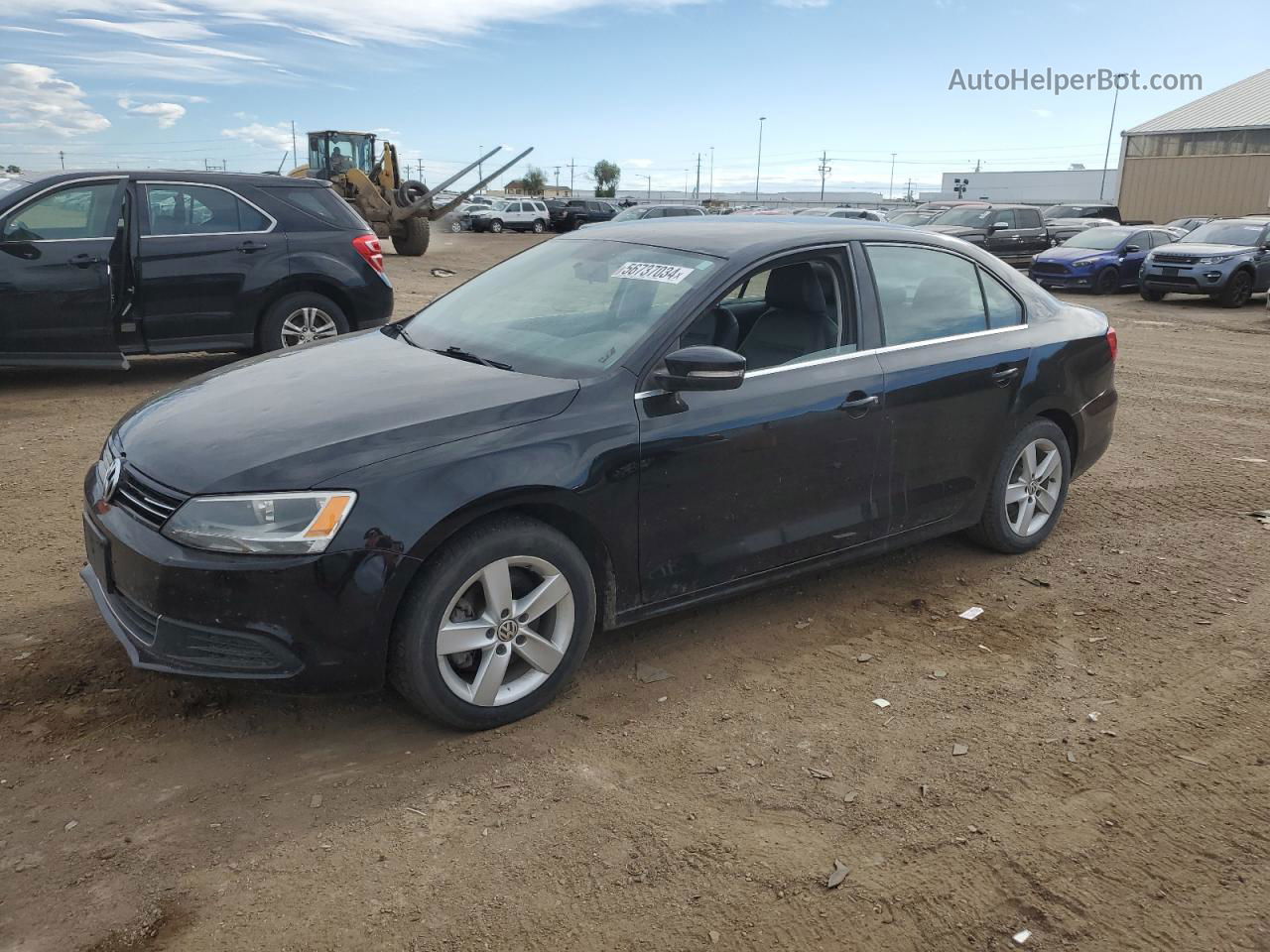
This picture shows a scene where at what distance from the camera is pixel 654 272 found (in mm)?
4176

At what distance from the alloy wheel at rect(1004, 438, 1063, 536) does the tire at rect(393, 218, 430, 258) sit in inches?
893

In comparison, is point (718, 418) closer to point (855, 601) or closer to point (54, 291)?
point (855, 601)

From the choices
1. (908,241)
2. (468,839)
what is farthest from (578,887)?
(908,241)

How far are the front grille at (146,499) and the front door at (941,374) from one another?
2751mm

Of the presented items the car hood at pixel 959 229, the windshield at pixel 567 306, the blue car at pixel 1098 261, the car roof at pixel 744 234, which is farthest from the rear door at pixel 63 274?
the car hood at pixel 959 229

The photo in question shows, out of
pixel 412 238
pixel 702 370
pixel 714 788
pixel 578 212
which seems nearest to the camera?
pixel 714 788

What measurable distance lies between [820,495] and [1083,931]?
193 cm

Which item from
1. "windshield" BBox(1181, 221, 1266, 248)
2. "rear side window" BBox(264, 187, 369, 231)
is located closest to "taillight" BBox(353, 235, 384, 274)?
"rear side window" BBox(264, 187, 369, 231)

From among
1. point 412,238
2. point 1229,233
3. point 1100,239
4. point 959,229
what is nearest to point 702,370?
point 1229,233

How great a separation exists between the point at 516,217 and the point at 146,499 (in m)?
46.5

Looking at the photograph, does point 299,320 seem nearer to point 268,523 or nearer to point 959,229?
point 268,523

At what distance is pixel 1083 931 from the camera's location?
2.63 meters

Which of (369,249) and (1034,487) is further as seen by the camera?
(369,249)

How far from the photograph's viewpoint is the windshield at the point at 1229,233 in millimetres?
19516
